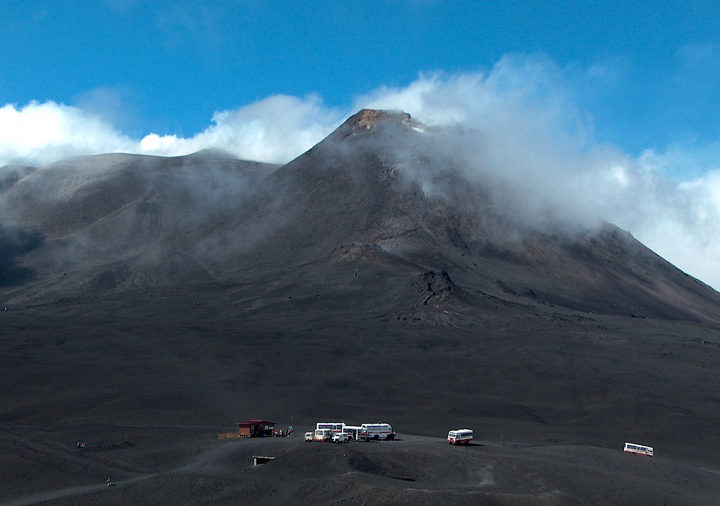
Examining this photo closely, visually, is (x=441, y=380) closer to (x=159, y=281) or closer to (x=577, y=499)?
(x=577, y=499)

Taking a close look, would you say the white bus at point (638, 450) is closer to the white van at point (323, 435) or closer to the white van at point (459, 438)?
the white van at point (459, 438)

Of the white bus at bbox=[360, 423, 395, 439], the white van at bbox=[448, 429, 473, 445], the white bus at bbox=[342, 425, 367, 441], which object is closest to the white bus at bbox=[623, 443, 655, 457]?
the white van at bbox=[448, 429, 473, 445]

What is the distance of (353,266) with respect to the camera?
119188mm

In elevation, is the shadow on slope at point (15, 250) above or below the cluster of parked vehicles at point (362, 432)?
above

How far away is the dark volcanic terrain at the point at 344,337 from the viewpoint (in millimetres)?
42500

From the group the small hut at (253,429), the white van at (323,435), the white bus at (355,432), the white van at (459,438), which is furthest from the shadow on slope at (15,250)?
the white van at (459,438)

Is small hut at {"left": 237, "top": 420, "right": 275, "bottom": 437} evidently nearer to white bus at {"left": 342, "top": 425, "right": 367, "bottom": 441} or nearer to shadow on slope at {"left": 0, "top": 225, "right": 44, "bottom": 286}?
white bus at {"left": 342, "top": 425, "right": 367, "bottom": 441}

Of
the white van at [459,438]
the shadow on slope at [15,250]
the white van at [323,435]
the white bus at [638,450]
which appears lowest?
the white bus at [638,450]

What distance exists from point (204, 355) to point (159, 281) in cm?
4392

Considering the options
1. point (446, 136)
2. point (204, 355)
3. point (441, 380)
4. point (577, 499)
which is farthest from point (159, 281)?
point (577, 499)

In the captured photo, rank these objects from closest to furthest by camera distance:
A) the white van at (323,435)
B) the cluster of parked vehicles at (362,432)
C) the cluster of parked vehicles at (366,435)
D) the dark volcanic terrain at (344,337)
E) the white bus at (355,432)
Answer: the dark volcanic terrain at (344,337), the white van at (323,435), the cluster of parked vehicles at (366,435), the cluster of parked vehicles at (362,432), the white bus at (355,432)

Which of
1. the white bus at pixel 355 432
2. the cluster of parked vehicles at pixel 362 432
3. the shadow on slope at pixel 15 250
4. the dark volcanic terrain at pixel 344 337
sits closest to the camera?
the dark volcanic terrain at pixel 344 337

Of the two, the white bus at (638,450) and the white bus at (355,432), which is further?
the white bus at (638,450)

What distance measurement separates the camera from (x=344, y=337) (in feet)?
308
